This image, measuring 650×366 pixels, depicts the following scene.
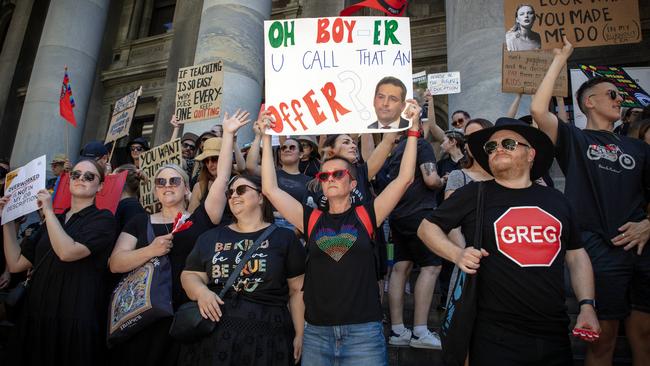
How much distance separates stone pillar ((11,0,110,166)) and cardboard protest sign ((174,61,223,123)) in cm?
610

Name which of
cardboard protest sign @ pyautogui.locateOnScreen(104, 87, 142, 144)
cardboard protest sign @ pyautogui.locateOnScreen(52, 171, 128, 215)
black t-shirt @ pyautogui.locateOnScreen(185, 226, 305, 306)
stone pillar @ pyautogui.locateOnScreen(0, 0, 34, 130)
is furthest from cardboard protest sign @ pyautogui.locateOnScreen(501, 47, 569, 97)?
stone pillar @ pyautogui.locateOnScreen(0, 0, 34, 130)

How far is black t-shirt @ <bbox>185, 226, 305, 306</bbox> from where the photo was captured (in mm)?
2846

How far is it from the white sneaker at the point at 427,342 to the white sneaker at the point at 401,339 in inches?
2.0

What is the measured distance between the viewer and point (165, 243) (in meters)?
3.08

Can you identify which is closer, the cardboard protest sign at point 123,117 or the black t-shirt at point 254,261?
the black t-shirt at point 254,261

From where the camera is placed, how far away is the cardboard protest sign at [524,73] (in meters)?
4.60

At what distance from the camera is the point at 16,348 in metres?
3.21

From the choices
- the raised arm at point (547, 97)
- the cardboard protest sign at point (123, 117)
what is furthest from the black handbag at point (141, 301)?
the cardboard protest sign at point (123, 117)

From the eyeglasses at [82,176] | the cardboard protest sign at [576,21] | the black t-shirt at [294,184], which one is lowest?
the eyeglasses at [82,176]

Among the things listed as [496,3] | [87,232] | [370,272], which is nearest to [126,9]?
[496,3]

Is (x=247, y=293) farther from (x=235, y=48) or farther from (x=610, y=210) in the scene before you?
(x=235, y=48)

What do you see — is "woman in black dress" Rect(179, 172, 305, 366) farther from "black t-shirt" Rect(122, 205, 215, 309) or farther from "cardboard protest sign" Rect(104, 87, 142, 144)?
"cardboard protest sign" Rect(104, 87, 142, 144)

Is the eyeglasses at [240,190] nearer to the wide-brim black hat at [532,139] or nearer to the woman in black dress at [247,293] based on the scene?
the woman in black dress at [247,293]

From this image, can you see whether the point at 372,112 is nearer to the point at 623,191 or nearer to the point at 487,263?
the point at 487,263
